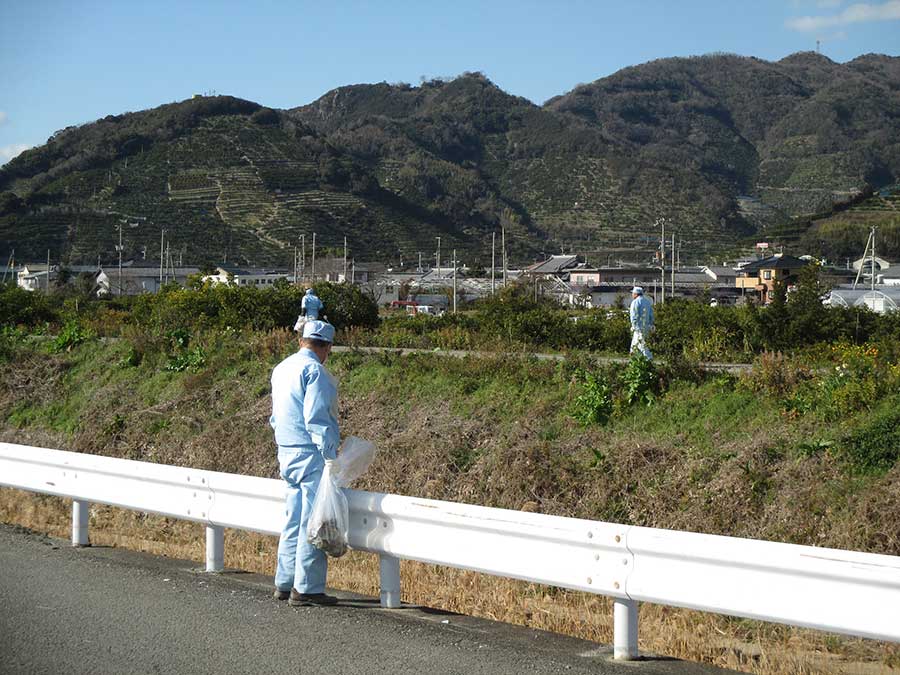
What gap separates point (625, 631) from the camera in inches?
237

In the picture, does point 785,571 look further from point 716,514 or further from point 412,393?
point 412,393

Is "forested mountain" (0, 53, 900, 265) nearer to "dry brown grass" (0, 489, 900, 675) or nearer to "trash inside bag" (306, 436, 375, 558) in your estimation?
"dry brown grass" (0, 489, 900, 675)

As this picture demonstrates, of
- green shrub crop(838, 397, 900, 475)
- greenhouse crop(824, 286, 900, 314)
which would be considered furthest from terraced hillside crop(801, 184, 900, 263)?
green shrub crop(838, 397, 900, 475)

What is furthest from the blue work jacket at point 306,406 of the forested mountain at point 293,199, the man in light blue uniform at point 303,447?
the forested mountain at point 293,199

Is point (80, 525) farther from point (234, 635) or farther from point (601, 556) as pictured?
point (601, 556)

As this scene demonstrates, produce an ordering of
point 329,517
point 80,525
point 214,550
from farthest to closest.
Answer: point 80,525 < point 214,550 < point 329,517

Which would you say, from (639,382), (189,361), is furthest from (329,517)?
(189,361)

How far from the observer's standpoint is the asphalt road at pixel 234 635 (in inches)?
229

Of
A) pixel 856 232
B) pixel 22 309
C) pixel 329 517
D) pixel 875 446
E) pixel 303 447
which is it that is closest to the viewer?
pixel 329 517

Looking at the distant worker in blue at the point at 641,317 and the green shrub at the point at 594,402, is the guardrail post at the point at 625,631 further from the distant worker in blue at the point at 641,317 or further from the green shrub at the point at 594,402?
the distant worker in blue at the point at 641,317

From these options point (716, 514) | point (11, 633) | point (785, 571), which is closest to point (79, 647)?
point (11, 633)

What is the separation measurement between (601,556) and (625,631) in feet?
1.43

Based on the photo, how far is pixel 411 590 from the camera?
8.14 meters

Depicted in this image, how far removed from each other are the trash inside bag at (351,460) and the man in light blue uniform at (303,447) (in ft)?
0.27
